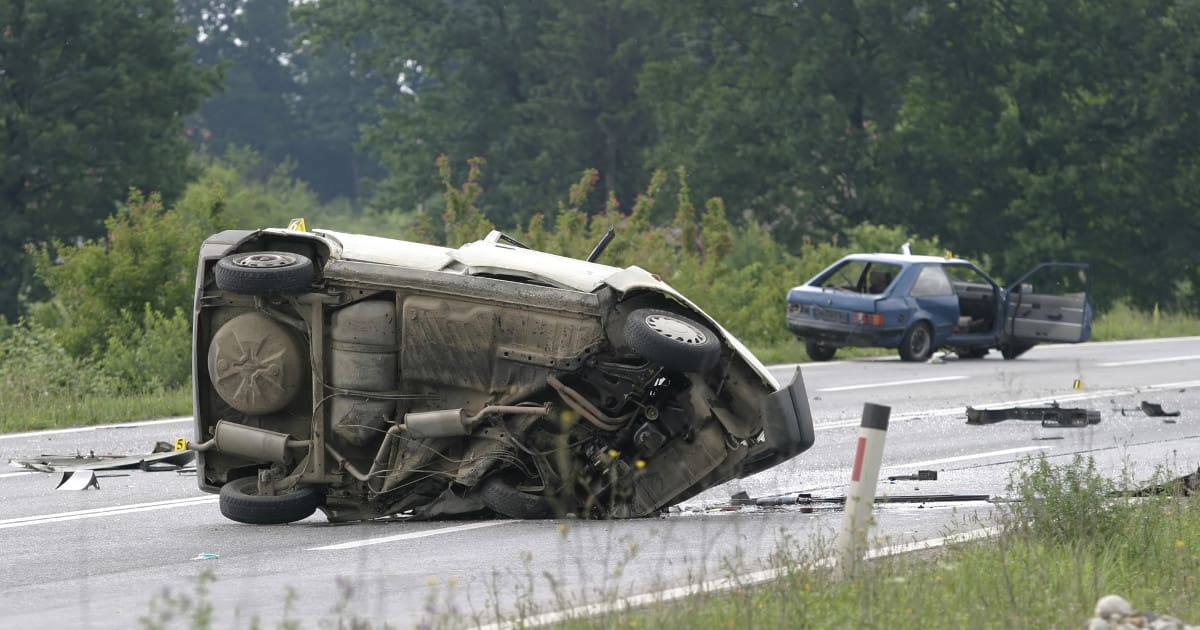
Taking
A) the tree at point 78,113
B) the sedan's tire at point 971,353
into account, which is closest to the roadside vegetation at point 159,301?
the sedan's tire at point 971,353

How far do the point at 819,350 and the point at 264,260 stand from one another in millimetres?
15695

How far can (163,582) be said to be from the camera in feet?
27.0

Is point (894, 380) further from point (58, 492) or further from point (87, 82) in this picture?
point (87, 82)

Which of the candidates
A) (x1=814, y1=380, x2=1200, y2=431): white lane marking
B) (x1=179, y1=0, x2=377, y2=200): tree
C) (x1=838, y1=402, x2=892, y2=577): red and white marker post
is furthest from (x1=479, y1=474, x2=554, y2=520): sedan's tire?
(x1=179, y1=0, x2=377, y2=200): tree

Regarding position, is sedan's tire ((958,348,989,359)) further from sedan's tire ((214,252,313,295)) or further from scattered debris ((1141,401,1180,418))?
sedan's tire ((214,252,313,295))

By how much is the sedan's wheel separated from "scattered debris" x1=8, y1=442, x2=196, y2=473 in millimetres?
4853

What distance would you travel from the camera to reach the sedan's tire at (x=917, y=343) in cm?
2420

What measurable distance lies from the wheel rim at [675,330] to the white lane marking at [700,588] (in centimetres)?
156

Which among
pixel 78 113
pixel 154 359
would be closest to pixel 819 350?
pixel 154 359

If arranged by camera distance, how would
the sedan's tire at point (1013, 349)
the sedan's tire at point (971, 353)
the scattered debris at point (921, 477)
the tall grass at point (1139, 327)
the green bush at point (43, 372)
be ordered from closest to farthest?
1. the scattered debris at point (921, 477)
2. the green bush at point (43, 372)
3. the sedan's tire at point (1013, 349)
4. the sedan's tire at point (971, 353)
5. the tall grass at point (1139, 327)

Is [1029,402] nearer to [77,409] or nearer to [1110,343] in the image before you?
[77,409]

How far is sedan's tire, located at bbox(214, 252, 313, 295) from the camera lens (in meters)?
9.84

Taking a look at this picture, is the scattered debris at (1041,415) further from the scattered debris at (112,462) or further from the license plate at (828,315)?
the scattered debris at (112,462)

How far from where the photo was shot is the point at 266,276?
32.3 feet
